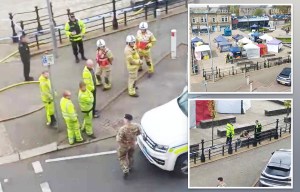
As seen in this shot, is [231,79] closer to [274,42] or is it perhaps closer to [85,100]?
[274,42]

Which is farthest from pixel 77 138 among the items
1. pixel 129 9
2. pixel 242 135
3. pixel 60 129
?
pixel 129 9

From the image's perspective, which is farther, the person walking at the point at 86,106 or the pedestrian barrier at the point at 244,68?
the person walking at the point at 86,106

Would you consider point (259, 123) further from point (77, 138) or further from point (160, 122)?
point (77, 138)

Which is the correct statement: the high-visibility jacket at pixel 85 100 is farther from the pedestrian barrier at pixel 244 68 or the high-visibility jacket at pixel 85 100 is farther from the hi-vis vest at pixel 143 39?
the pedestrian barrier at pixel 244 68

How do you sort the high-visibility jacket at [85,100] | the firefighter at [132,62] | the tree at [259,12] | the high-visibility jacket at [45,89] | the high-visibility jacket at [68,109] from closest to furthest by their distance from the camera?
the tree at [259,12], the high-visibility jacket at [68,109], the high-visibility jacket at [85,100], the high-visibility jacket at [45,89], the firefighter at [132,62]

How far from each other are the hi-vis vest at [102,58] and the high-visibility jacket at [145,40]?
0.73 m

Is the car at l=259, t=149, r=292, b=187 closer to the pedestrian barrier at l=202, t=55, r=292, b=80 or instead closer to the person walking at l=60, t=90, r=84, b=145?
the pedestrian barrier at l=202, t=55, r=292, b=80

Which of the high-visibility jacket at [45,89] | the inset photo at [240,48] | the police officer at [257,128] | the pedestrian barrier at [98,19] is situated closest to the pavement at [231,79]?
the inset photo at [240,48]

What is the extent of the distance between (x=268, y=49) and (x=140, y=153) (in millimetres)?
2745

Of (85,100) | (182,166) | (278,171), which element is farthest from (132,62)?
(278,171)

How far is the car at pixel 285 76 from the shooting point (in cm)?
1113

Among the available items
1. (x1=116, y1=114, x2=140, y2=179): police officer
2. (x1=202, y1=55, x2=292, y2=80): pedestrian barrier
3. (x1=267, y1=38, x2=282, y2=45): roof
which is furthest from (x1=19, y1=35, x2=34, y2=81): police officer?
(x1=267, y1=38, x2=282, y2=45): roof

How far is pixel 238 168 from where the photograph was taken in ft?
37.0

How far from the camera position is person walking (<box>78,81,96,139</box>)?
11.9 meters
